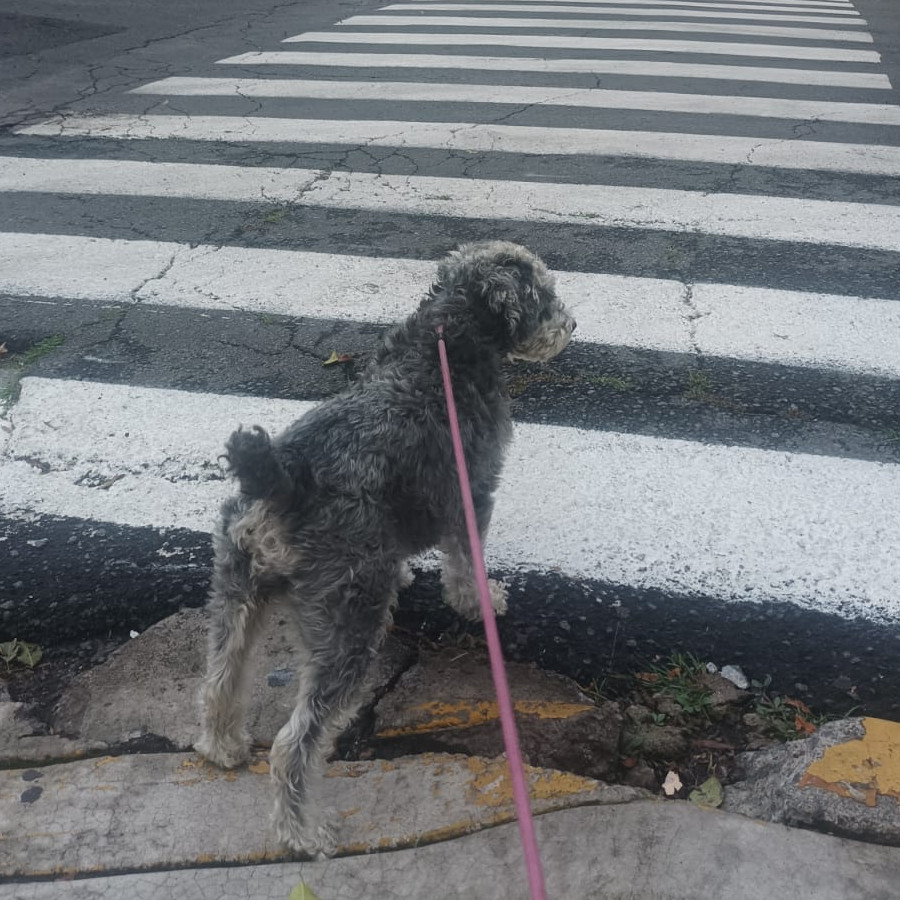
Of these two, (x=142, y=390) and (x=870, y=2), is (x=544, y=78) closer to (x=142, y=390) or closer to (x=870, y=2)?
(x=142, y=390)

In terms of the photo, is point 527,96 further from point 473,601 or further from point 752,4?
point 473,601

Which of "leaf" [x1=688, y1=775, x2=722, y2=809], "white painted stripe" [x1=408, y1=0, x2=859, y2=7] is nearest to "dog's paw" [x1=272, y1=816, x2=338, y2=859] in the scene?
"leaf" [x1=688, y1=775, x2=722, y2=809]

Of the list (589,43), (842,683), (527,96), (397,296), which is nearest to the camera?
(842,683)

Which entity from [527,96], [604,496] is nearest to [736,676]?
[604,496]

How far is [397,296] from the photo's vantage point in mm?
5109

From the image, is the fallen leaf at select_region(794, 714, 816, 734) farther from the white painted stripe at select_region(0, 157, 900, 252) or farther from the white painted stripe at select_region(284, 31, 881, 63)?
the white painted stripe at select_region(284, 31, 881, 63)

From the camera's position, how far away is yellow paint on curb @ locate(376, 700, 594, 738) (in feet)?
9.02

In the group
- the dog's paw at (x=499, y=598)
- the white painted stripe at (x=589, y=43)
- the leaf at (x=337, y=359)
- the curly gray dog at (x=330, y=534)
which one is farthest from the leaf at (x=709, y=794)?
the white painted stripe at (x=589, y=43)

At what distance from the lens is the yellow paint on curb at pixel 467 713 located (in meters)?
2.75

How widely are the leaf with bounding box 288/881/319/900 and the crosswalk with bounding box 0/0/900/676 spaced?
1.43m

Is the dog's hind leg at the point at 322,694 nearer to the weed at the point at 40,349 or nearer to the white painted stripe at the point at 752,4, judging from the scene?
the weed at the point at 40,349

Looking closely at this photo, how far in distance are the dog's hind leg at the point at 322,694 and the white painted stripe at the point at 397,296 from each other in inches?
104

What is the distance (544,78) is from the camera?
9336 mm

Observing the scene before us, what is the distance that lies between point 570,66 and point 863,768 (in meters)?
9.00
